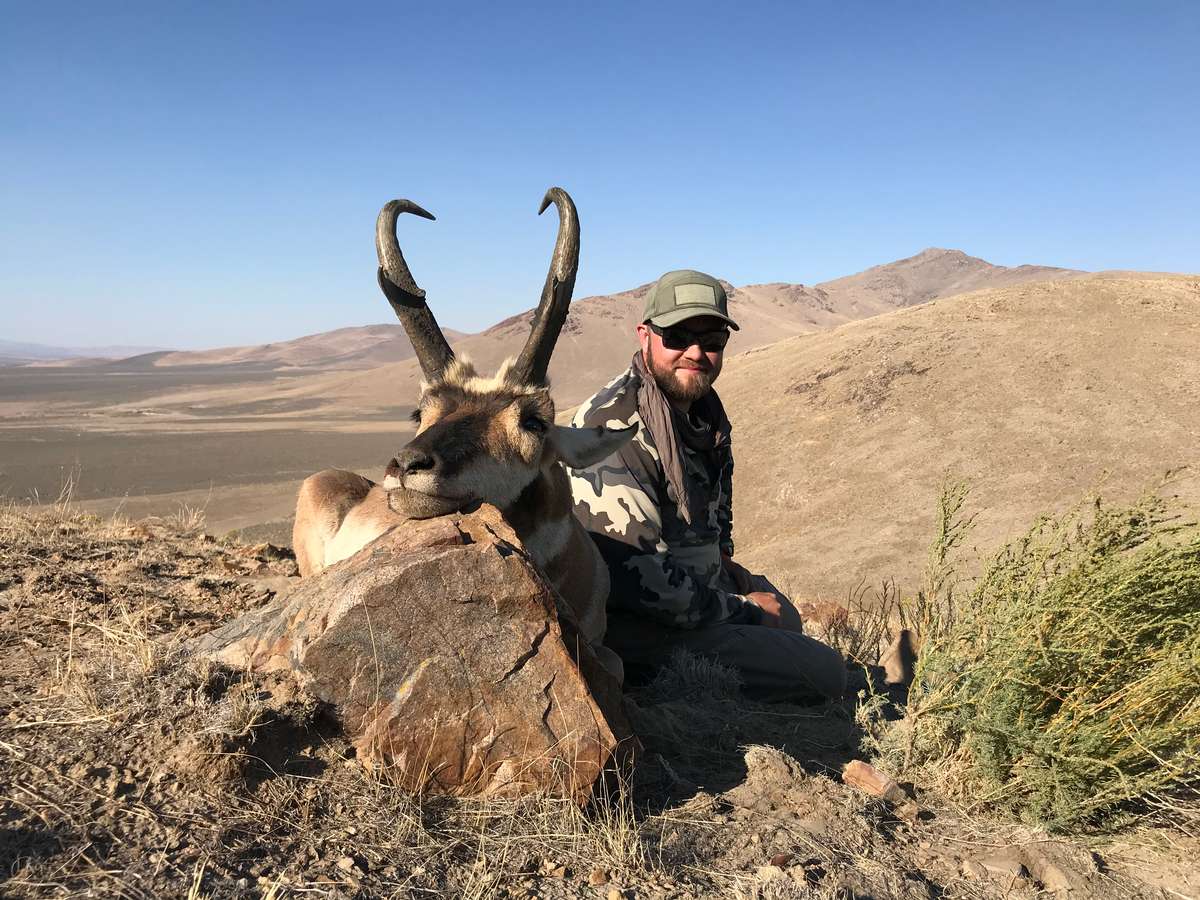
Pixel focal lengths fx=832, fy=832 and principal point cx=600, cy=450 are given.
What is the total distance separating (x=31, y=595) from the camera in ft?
18.2

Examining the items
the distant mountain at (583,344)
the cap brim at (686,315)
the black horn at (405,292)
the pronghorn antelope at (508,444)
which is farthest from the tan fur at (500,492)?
the distant mountain at (583,344)

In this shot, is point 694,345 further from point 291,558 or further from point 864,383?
point 864,383

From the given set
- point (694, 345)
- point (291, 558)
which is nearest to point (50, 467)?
point (291, 558)

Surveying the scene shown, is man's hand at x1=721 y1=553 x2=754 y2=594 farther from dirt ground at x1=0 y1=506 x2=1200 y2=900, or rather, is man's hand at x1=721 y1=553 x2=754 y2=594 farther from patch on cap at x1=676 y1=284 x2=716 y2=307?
dirt ground at x1=0 y1=506 x2=1200 y2=900

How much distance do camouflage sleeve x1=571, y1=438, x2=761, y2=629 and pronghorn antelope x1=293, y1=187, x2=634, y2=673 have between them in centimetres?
27

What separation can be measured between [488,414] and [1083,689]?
3.20 m

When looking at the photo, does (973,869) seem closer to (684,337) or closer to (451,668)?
(451,668)

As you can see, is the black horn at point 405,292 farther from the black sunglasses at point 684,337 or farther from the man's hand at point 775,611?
the man's hand at point 775,611

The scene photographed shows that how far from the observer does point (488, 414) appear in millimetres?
4520

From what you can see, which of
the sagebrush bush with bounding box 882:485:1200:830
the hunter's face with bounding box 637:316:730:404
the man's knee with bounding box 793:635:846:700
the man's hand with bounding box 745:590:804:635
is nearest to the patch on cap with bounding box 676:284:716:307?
the hunter's face with bounding box 637:316:730:404

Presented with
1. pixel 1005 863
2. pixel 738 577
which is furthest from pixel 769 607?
pixel 1005 863

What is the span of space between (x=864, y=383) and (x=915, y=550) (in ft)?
24.2

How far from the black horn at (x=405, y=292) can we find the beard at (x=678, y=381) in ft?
5.65

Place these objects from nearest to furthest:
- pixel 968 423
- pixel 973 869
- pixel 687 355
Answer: pixel 973 869 → pixel 687 355 → pixel 968 423
